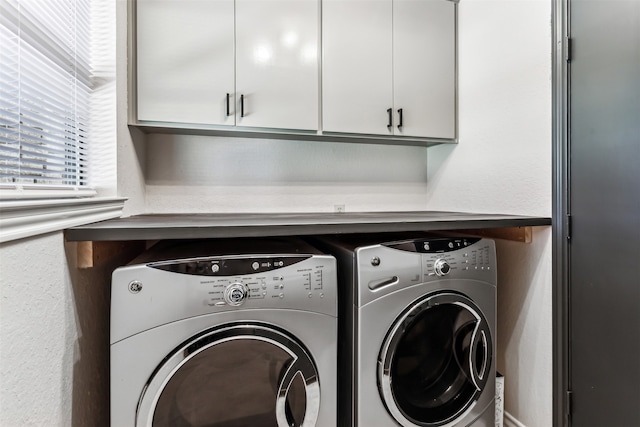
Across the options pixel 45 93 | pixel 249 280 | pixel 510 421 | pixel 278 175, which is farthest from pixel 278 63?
pixel 510 421

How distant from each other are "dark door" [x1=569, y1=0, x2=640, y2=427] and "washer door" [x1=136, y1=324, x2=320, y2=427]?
42.1 inches

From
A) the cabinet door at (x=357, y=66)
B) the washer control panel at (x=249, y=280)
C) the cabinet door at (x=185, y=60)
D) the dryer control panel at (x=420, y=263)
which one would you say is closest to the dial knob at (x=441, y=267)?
the dryer control panel at (x=420, y=263)

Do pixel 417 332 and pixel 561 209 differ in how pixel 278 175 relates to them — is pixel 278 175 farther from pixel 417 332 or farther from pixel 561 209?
pixel 561 209

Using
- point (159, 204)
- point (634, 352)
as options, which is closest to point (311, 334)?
point (634, 352)

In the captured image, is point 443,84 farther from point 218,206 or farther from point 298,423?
point 298,423

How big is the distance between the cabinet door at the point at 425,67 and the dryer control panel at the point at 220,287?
1.17 metres

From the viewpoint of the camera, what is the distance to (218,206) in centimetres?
186

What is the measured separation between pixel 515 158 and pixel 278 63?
128 centimetres

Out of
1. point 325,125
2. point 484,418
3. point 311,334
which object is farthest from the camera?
point 325,125

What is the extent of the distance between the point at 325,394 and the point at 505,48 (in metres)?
1.77

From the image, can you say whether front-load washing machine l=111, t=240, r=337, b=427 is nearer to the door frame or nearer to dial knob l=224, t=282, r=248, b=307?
dial knob l=224, t=282, r=248, b=307

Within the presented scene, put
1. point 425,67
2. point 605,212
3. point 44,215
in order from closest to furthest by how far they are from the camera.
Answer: point 44,215 < point 605,212 < point 425,67

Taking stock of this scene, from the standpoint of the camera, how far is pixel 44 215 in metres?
0.75

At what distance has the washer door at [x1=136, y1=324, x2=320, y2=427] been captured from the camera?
0.90 metres
